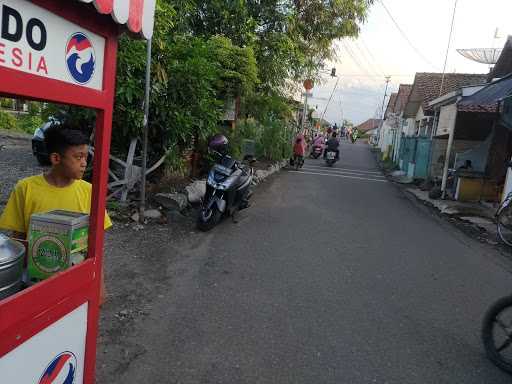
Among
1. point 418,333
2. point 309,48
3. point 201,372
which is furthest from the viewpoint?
point 309,48

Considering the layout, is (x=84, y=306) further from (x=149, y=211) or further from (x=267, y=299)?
(x=149, y=211)

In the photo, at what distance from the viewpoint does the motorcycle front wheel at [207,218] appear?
597cm

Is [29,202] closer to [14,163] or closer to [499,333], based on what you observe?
[499,333]

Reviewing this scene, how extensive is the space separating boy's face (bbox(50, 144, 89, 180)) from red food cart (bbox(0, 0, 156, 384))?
42 centimetres

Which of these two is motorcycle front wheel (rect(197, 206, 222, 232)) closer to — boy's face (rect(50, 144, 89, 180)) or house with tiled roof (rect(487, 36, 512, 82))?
boy's face (rect(50, 144, 89, 180))

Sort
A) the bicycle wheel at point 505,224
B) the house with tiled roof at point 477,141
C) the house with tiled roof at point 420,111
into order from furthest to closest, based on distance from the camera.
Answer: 1. the house with tiled roof at point 420,111
2. the house with tiled roof at point 477,141
3. the bicycle wheel at point 505,224

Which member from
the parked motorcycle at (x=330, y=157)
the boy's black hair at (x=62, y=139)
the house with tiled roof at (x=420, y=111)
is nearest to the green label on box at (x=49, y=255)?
the boy's black hair at (x=62, y=139)

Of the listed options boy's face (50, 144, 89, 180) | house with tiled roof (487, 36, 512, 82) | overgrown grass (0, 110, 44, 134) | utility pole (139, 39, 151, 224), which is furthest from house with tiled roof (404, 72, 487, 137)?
boy's face (50, 144, 89, 180)

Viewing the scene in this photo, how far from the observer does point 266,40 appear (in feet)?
38.4

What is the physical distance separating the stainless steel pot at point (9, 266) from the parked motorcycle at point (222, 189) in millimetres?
→ 4194

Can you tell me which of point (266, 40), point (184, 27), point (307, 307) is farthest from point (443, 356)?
point (266, 40)

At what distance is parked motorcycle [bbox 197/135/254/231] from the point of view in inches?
238

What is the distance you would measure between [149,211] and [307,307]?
3.17 meters

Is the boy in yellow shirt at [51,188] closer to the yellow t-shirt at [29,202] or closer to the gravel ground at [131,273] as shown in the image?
the yellow t-shirt at [29,202]
